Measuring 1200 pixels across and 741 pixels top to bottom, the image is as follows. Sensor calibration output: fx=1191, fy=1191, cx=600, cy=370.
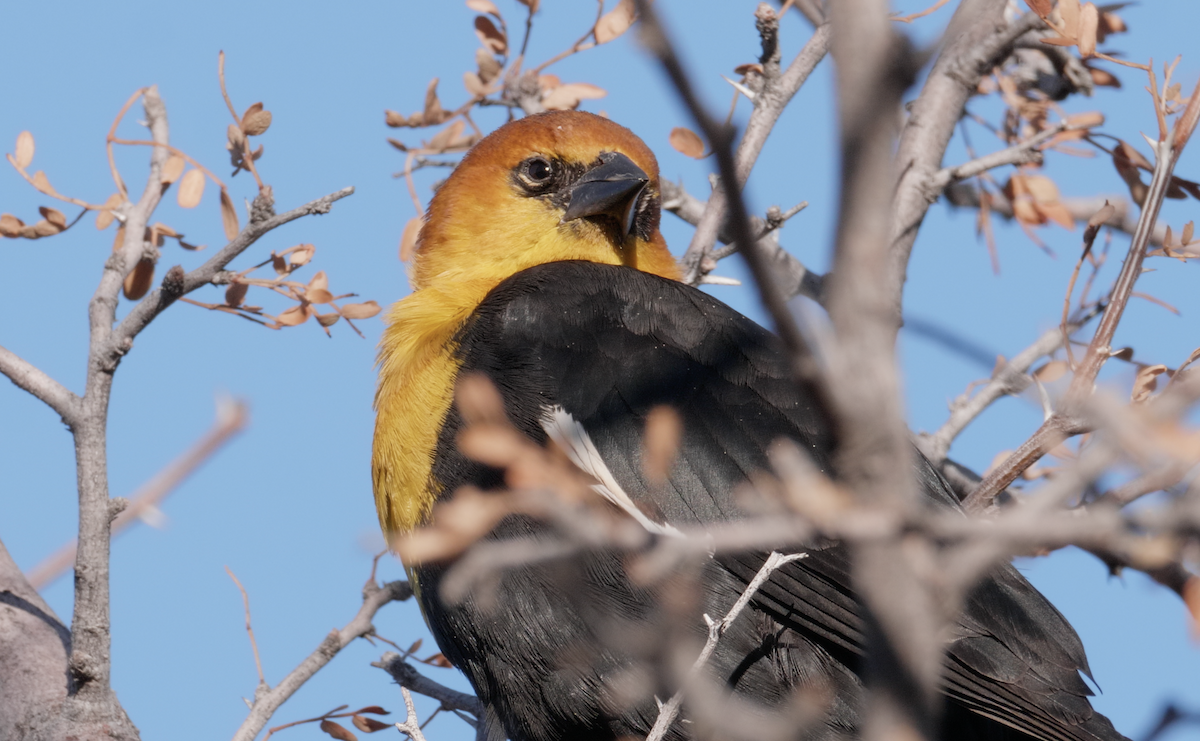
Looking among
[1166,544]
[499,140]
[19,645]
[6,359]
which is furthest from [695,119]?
[499,140]

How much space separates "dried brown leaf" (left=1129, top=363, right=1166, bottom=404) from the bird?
591 mm

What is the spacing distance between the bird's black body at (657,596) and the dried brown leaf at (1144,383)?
0.60m

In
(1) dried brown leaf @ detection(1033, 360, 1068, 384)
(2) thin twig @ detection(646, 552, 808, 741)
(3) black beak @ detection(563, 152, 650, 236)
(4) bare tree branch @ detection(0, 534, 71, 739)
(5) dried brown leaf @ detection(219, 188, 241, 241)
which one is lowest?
(4) bare tree branch @ detection(0, 534, 71, 739)

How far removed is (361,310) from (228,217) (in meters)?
0.47

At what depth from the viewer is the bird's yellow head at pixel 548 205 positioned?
4.16 meters

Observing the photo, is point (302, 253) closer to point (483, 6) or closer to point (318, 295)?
point (318, 295)

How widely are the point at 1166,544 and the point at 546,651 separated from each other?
2.19m

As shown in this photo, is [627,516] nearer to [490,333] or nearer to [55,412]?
[490,333]

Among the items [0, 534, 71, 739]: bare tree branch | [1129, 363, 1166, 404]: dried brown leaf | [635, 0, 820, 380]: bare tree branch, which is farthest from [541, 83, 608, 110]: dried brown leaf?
[635, 0, 820, 380]: bare tree branch

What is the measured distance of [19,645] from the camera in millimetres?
3361

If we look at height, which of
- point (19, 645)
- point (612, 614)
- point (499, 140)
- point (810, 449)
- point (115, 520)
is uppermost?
point (499, 140)

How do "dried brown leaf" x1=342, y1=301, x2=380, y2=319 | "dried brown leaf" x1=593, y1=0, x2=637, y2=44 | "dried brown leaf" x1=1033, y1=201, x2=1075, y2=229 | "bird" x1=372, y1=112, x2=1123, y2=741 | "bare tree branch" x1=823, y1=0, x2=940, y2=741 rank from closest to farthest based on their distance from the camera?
"bare tree branch" x1=823, y1=0, x2=940, y2=741, "bird" x1=372, y1=112, x2=1123, y2=741, "dried brown leaf" x1=342, y1=301, x2=380, y2=319, "dried brown leaf" x1=593, y1=0, x2=637, y2=44, "dried brown leaf" x1=1033, y1=201, x2=1075, y2=229

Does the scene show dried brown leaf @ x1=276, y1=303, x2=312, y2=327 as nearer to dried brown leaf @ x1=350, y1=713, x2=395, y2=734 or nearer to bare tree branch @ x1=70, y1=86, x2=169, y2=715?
bare tree branch @ x1=70, y1=86, x2=169, y2=715

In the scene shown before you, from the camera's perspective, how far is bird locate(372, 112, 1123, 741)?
117 inches
